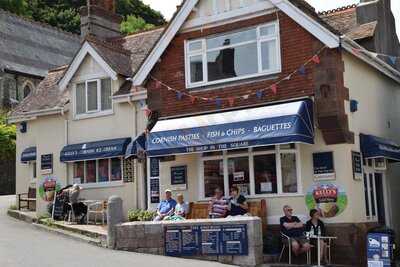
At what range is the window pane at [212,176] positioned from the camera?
1731 cm

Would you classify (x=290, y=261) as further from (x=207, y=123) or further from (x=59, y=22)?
(x=59, y=22)

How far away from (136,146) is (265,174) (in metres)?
4.64

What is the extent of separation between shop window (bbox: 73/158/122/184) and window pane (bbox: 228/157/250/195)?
17.4 ft

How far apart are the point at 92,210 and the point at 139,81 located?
494 centimetres

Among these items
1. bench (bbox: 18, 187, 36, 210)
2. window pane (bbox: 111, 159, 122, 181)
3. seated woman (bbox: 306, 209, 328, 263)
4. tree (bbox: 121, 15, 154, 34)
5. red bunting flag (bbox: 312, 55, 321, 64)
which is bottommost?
seated woman (bbox: 306, 209, 328, 263)

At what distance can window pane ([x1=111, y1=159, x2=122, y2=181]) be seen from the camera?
21016 millimetres

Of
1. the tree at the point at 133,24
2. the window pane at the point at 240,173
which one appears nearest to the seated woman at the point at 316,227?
the window pane at the point at 240,173

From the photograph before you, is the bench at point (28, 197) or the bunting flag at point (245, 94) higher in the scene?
the bunting flag at point (245, 94)

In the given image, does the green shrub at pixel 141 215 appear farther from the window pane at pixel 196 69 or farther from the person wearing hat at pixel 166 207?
the window pane at pixel 196 69

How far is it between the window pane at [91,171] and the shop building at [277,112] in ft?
11.1

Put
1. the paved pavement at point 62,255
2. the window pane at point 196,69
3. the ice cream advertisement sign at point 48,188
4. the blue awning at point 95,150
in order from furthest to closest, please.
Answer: the ice cream advertisement sign at point 48,188, the blue awning at point 95,150, the window pane at point 196,69, the paved pavement at point 62,255

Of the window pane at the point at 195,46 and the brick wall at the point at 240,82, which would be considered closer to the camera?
the brick wall at the point at 240,82

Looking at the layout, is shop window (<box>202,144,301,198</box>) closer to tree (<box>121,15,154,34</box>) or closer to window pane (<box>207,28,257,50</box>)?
window pane (<box>207,28,257,50</box>)

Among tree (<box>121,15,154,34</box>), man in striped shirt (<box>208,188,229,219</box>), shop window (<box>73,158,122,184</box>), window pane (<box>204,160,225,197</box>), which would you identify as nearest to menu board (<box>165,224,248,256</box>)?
man in striped shirt (<box>208,188,229,219</box>)
